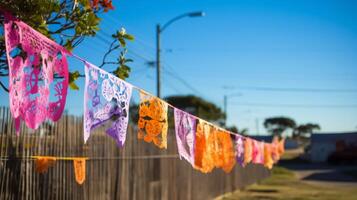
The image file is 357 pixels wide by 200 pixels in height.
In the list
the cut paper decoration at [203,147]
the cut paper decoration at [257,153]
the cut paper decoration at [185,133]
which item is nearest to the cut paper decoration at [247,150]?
the cut paper decoration at [257,153]

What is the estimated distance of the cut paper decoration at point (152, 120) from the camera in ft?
21.5

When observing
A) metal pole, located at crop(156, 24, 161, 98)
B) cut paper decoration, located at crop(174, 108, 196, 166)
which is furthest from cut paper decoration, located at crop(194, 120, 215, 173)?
metal pole, located at crop(156, 24, 161, 98)

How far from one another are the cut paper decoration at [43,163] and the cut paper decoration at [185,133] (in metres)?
2.03

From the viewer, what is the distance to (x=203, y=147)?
9.71 m

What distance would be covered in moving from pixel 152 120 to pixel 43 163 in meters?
1.79

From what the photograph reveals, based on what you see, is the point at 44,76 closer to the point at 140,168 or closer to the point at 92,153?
the point at 92,153

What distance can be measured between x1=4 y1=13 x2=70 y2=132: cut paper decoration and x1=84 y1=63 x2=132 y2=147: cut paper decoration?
0.45m

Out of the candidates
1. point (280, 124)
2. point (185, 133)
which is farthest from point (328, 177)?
point (280, 124)

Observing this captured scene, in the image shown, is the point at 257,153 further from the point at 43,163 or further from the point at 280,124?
the point at 280,124

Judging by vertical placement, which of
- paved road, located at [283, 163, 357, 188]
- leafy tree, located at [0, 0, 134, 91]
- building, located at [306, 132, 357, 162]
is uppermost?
leafy tree, located at [0, 0, 134, 91]

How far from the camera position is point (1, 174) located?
6.42 m

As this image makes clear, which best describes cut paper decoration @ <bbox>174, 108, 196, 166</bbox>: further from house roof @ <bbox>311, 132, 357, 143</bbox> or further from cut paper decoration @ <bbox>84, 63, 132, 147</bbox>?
house roof @ <bbox>311, 132, 357, 143</bbox>

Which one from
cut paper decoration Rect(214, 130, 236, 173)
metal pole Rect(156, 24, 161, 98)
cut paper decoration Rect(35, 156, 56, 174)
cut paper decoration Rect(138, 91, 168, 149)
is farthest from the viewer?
metal pole Rect(156, 24, 161, 98)

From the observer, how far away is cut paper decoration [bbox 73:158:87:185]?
805cm
